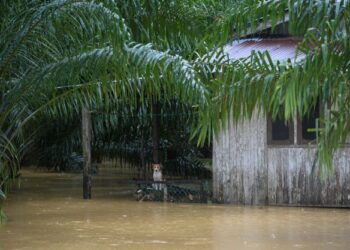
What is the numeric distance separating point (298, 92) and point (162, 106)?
1489 centimetres

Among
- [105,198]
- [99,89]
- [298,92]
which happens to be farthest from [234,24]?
[105,198]

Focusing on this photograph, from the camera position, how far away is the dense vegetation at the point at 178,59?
15.1 ft

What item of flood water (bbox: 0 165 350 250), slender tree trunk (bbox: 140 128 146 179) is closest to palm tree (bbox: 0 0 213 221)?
flood water (bbox: 0 165 350 250)

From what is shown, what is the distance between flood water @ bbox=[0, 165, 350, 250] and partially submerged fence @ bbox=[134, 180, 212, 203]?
43 centimetres

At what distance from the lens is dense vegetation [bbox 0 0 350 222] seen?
4609mm

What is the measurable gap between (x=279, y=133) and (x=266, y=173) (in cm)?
90

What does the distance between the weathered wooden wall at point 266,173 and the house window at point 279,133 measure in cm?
10

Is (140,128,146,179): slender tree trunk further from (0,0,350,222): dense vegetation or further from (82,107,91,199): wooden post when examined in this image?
(0,0,350,222): dense vegetation

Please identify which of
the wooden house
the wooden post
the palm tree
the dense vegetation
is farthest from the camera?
the wooden post

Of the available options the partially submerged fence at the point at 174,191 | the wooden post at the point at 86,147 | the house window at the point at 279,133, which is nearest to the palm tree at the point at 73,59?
the house window at the point at 279,133

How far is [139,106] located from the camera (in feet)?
64.7

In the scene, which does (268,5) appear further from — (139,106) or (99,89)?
(139,106)

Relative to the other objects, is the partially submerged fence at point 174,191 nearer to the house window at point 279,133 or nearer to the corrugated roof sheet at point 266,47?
the house window at point 279,133

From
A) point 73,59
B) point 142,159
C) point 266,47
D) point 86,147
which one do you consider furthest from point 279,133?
point 73,59
